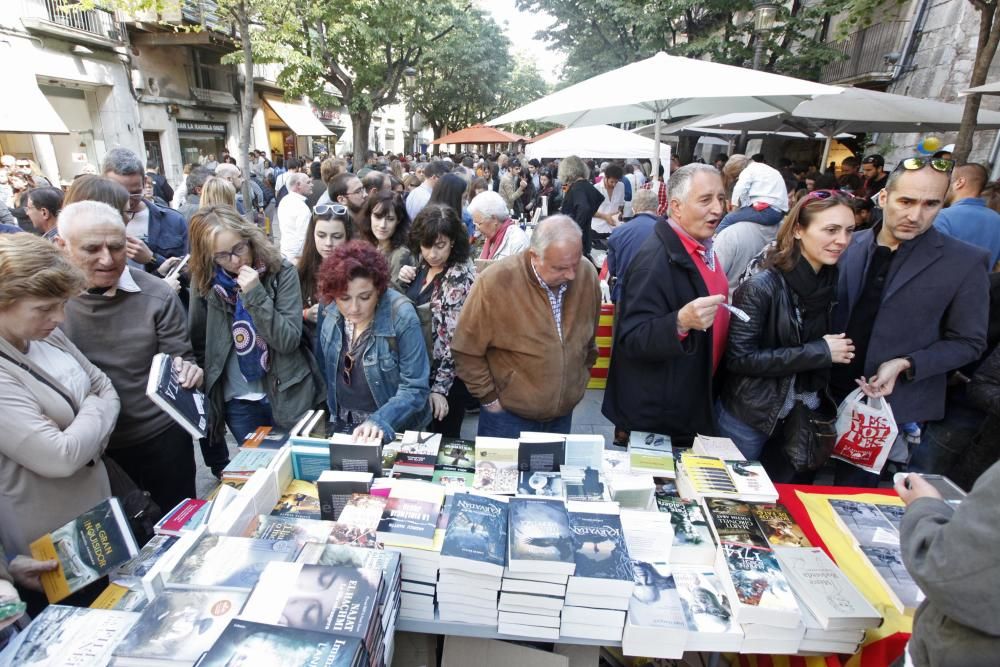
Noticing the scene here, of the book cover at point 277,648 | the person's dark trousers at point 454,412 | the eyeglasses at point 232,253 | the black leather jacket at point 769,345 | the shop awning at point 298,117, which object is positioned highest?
the shop awning at point 298,117

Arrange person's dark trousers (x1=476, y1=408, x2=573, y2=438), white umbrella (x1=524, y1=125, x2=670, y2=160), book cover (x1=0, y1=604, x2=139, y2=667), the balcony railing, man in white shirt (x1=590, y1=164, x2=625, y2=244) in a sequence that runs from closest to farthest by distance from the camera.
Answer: book cover (x1=0, y1=604, x2=139, y2=667), person's dark trousers (x1=476, y1=408, x2=573, y2=438), man in white shirt (x1=590, y1=164, x2=625, y2=244), white umbrella (x1=524, y1=125, x2=670, y2=160), the balcony railing

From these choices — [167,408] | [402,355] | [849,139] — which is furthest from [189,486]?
[849,139]

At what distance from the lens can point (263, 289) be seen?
2.46 m

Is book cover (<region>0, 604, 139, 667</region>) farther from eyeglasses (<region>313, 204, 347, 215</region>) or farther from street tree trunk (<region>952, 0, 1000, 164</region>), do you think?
street tree trunk (<region>952, 0, 1000, 164</region>)

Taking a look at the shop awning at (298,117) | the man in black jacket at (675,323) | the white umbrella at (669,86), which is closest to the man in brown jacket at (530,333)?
the man in black jacket at (675,323)

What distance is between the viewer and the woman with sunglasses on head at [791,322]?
2.30 m

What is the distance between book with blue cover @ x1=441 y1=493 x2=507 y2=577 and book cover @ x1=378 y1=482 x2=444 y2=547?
0.06 meters

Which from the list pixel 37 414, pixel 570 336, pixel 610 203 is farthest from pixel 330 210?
pixel 610 203

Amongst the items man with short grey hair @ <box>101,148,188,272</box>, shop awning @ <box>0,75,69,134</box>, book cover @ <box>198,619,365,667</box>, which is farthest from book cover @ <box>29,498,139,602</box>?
shop awning @ <box>0,75,69,134</box>

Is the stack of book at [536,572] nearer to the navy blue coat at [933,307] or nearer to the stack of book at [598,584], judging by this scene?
the stack of book at [598,584]

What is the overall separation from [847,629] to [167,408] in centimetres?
254

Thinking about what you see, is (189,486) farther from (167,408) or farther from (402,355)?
(402,355)

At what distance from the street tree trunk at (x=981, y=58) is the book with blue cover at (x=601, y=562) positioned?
618 cm

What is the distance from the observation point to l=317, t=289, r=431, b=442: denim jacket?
2.40 metres
